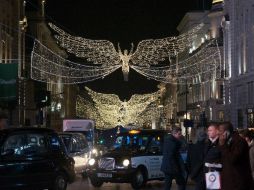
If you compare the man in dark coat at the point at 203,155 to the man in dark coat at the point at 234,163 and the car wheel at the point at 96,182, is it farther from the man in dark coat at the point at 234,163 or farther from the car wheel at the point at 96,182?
the car wheel at the point at 96,182

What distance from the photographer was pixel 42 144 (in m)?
17.7

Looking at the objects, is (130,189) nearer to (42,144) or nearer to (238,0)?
(42,144)

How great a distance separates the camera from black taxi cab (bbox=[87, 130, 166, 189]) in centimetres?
2320

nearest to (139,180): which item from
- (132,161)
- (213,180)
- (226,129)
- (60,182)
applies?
(132,161)

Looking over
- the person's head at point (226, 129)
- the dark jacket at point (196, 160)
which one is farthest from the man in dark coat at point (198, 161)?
the person's head at point (226, 129)

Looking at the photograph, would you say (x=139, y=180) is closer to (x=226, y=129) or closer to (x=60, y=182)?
(x=60, y=182)

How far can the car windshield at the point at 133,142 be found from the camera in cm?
2406

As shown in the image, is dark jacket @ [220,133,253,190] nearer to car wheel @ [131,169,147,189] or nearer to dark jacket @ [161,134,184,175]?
dark jacket @ [161,134,184,175]

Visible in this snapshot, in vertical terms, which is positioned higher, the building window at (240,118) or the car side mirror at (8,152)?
the building window at (240,118)

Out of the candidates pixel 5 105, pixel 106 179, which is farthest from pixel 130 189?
pixel 5 105

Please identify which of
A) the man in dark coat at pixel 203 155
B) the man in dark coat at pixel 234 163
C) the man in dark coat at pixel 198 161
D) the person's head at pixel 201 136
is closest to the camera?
the man in dark coat at pixel 234 163

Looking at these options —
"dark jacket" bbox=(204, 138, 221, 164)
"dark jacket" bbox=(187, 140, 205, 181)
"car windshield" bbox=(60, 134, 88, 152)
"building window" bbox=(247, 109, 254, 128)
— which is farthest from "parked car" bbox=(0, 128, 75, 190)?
"building window" bbox=(247, 109, 254, 128)

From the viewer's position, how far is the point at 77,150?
28.5 metres

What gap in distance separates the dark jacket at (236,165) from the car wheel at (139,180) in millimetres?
13116
